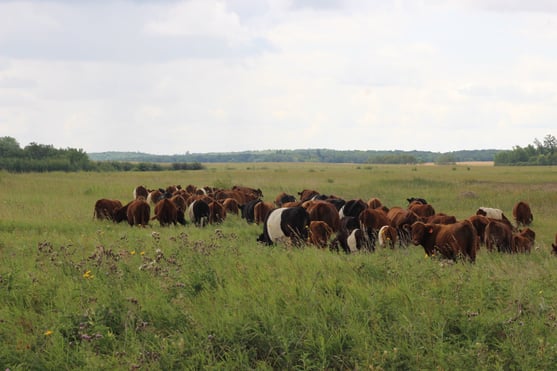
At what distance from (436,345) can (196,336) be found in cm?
239

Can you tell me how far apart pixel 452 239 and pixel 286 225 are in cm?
343

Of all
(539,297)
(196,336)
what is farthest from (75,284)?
(539,297)

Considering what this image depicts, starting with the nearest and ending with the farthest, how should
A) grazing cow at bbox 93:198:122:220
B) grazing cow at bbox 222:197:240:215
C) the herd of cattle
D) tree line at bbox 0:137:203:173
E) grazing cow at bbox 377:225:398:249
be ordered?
the herd of cattle < grazing cow at bbox 377:225:398:249 < grazing cow at bbox 93:198:122:220 < grazing cow at bbox 222:197:240:215 < tree line at bbox 0:137:203:173

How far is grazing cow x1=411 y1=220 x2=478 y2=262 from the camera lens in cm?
873

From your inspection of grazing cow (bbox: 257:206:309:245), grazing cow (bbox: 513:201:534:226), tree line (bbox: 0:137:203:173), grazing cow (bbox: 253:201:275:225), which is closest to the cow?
grazing cow (bbox: 253:201:275:225)

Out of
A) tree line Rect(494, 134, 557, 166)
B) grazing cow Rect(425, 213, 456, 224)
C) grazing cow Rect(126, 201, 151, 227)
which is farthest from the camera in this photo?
tree line Rect(494, 134, 557, 166)

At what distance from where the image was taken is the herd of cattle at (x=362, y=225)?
913cm

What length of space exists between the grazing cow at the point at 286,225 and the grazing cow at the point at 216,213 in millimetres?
4983

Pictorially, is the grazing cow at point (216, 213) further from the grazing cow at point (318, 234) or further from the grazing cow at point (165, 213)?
the grazing cow at point (318, 234)

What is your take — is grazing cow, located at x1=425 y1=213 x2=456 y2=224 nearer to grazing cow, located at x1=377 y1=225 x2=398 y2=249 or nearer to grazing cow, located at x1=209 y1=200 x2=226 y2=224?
grazing cow, located at x1=377 y1=225 x2=398 y2=249

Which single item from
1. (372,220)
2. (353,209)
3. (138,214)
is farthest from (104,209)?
(372,220)

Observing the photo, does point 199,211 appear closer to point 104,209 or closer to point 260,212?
point 260,212

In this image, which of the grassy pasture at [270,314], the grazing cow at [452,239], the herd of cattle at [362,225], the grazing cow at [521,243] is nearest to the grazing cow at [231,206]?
the herd of cattle at [362,225]

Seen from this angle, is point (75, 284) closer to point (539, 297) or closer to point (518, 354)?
point (518, 354)
